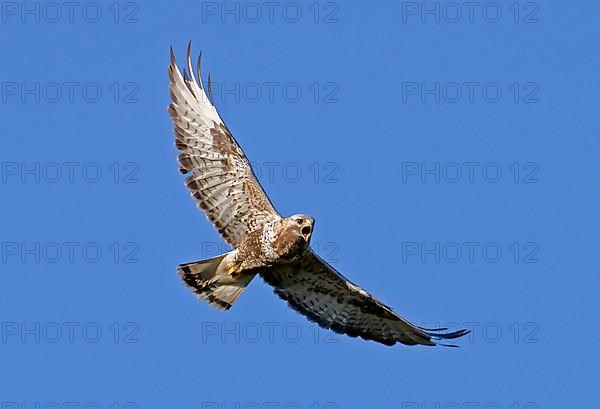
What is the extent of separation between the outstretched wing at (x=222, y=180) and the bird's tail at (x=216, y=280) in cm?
30

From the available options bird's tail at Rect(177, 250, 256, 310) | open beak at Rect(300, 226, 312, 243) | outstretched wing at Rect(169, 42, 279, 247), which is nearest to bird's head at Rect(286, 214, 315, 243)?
open beak at Rect(300, 226, 312, 243)

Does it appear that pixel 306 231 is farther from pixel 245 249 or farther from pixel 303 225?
pixel 245 249

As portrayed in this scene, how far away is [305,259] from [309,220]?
34.4 inches

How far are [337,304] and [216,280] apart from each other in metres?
1.56

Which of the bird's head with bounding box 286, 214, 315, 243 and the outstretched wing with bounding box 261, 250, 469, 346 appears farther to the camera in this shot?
the outstretched wing with bounding box 261, 250, 469, 346

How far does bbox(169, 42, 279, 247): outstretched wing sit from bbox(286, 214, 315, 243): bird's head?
60 cm

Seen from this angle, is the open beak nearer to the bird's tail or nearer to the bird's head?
the bird's head

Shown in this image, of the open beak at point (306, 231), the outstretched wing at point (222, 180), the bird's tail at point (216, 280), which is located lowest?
the bird's tail at point (216, 280)

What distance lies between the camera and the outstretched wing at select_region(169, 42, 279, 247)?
614 inches

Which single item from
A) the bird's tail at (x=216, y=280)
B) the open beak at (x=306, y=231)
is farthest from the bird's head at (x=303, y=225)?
the bird's tail at (x=216, y=280)

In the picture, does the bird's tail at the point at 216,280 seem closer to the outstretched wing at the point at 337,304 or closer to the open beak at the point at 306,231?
the outstretched wing at the point at 337,304

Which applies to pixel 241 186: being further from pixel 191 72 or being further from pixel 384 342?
pixel 384 342

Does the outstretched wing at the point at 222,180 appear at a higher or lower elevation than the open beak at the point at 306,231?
higher

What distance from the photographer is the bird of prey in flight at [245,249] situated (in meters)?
15.4
